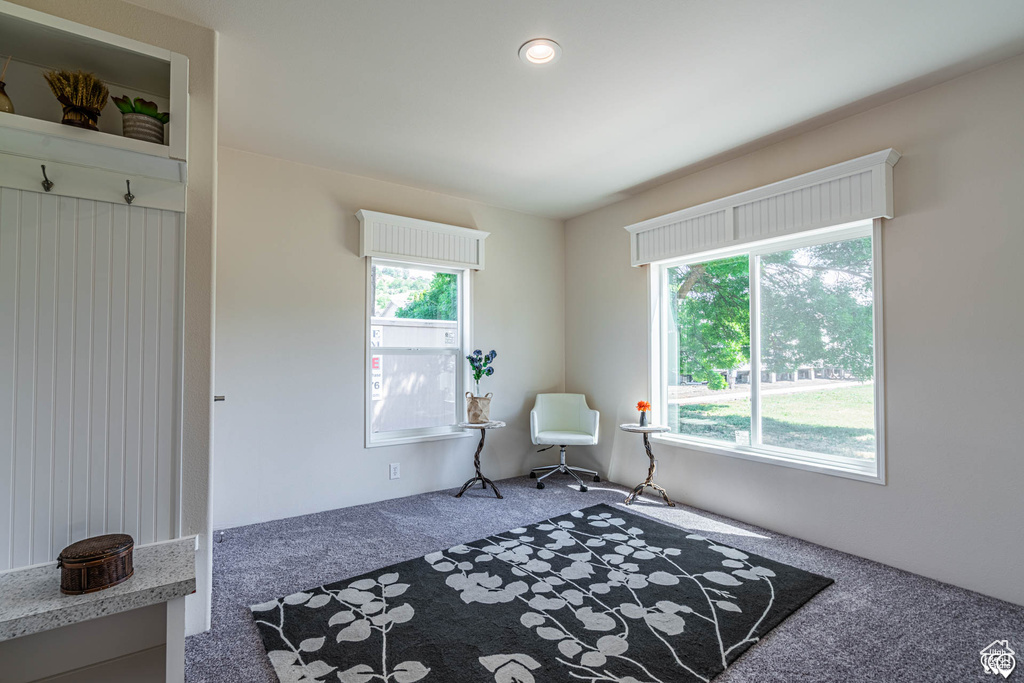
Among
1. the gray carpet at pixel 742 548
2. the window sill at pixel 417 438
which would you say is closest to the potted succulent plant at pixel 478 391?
the window sill at pixel 417 438

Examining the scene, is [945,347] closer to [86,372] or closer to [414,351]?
[414,351]

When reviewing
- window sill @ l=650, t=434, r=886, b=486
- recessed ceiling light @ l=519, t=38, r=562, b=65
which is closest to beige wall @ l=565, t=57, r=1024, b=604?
window sill @ l=650, t=434, r=886, b=486

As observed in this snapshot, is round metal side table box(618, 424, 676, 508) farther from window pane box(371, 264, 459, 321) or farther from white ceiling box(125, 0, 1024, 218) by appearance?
white ceiling box(125, 0, 1024, 218)

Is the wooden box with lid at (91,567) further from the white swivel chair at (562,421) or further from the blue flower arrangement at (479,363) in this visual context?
the white swivel chair at (562,421)

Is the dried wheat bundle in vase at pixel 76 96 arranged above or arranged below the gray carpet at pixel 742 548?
above

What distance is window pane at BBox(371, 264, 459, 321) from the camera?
13.1 feet

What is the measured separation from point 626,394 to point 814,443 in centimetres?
155

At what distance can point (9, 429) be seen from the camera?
1.60 meters

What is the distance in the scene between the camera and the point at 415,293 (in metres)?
4.19

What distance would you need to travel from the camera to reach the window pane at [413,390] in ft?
13.0

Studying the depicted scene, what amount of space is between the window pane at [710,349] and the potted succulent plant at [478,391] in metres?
1.60

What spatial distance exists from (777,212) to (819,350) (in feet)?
3.21

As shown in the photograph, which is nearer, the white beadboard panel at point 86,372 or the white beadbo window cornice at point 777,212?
the white beadboard panel at point 86,372

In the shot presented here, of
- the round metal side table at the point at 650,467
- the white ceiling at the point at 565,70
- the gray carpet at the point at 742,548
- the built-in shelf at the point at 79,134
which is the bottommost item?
the gray carpet at the point at 742,548
